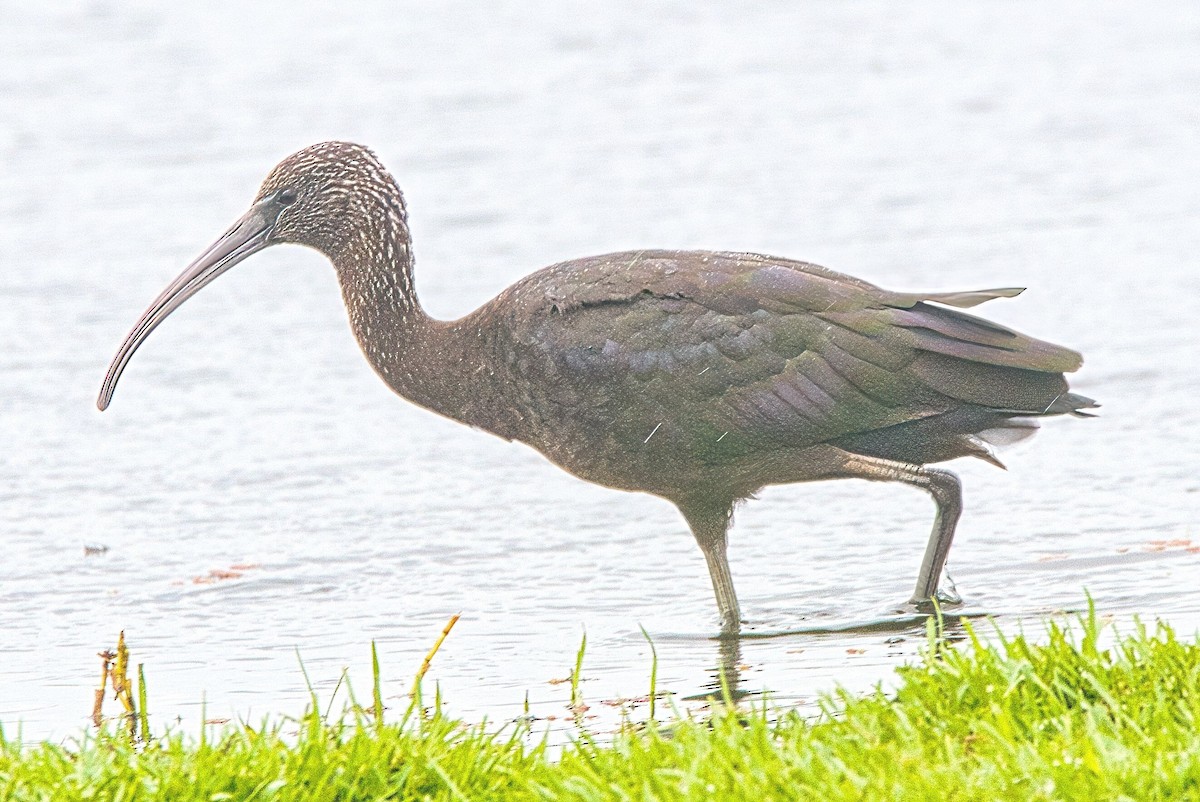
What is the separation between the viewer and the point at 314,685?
6.81 m

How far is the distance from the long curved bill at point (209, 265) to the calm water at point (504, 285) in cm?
108

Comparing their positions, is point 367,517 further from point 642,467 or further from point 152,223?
point 152,223

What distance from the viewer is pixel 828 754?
4.54 metres

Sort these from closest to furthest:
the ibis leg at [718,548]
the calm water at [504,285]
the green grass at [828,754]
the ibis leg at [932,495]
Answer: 1. the green grass at [828,754]
2. the ibis leg at [932,495]
3. the ibis leg at [718,548]
4. the calm water at [504,285]

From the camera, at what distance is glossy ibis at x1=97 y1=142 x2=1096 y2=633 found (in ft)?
22.2

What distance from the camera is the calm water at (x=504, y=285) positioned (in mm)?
7367

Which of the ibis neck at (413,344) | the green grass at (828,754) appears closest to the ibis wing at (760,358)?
the ibis neck at (413,344)

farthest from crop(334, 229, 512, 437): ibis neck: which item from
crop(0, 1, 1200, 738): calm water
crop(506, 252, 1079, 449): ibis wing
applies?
crop(0, 1, 1200, 738): calm water

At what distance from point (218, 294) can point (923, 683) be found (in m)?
8.59

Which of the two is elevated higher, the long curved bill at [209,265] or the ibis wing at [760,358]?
the long curved bill at [209,265]

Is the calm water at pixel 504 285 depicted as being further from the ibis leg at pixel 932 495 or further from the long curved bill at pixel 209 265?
the long curved bill at pixel 209 265

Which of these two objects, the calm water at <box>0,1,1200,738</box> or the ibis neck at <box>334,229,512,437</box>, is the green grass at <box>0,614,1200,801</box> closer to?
the calm water at <box>0,1,1200,738</box>

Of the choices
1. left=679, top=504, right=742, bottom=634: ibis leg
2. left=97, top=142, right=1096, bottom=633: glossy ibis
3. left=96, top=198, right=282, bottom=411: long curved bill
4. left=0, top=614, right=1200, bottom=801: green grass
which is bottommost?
left=0, top=614, right=1200, bottom=801: green grass

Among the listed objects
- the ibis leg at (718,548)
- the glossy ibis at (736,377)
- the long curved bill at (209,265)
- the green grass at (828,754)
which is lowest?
the green grass at (828,754)
